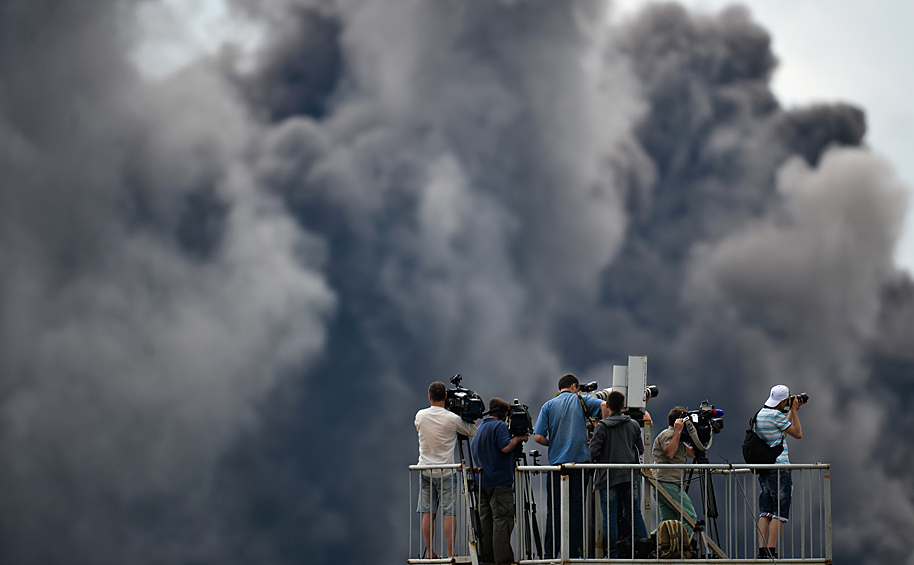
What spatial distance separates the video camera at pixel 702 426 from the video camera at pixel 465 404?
1957mm

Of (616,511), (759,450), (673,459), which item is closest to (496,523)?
(616,511)

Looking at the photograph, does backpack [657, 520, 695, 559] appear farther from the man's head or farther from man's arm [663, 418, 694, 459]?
the man's head

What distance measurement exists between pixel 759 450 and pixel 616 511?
1558 millimetres

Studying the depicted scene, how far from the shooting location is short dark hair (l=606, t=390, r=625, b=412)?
7719 millimetres

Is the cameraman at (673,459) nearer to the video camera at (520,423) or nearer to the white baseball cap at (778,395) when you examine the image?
the white baseball cap at (778,395)

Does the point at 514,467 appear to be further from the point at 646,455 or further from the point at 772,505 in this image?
the point at 772,505

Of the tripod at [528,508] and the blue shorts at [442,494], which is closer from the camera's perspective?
the tripod at [528,508]

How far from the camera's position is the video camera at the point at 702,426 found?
27.8 feet

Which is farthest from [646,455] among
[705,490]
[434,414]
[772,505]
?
[434,414]

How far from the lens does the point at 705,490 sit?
871cm

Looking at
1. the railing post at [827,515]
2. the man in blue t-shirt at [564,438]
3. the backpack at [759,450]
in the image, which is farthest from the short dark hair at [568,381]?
the railing post at [827,515]

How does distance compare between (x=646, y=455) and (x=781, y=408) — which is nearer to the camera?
(x=781, y=408)

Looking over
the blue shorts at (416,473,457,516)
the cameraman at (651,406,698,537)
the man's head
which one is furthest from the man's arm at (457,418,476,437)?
the cameraman at (651,406,698,537)

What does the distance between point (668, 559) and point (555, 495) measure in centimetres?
116
